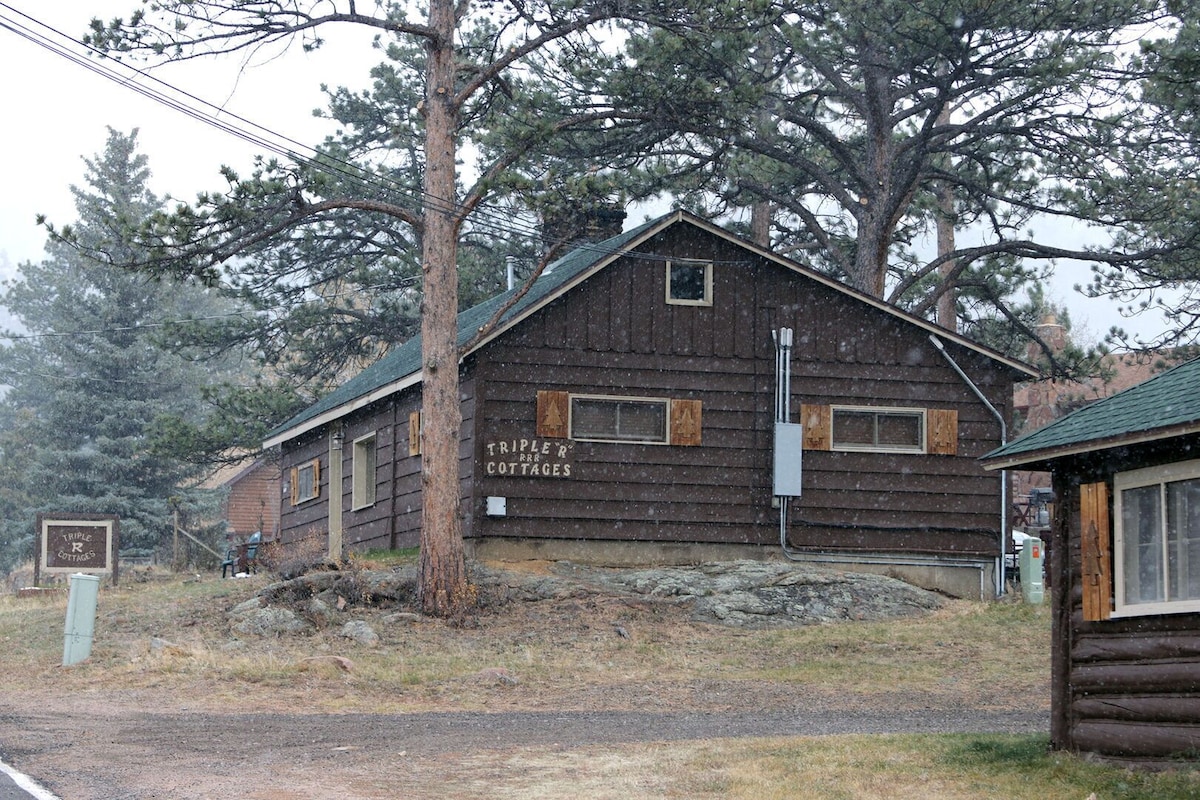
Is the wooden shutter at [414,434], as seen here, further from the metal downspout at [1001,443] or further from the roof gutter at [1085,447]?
the roof gutter at [1085,447]

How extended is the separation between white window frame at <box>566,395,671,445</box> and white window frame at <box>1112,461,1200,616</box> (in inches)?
529

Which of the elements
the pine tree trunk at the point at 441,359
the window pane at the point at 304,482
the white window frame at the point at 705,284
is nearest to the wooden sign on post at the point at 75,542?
the window pane at the point at 304,482

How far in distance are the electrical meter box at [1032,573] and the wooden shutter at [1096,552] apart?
13.6m

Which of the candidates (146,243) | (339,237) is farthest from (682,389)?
(339,237)

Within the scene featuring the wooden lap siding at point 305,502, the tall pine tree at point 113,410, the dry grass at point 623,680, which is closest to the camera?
the dry grass at point 623,680

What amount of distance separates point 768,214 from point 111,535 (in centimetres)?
1884

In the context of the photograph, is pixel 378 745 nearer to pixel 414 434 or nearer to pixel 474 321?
pixel 414 434

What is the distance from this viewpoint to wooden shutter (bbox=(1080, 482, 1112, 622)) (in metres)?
11.7

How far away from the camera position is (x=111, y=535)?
28.3 meters

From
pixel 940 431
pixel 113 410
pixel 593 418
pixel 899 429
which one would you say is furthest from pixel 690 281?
pixel 113 410

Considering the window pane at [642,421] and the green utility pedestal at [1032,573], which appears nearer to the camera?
the window pane at [642,421]

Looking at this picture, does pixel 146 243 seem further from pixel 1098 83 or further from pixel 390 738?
pixel 1098 83

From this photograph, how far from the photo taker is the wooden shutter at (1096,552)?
38.4 ft

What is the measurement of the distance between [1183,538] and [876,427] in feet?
48.6
